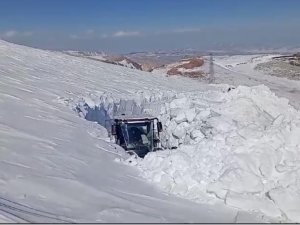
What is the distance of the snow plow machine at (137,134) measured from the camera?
10.6 metres

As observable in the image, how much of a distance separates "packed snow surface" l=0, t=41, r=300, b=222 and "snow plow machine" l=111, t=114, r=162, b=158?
1.68 ft

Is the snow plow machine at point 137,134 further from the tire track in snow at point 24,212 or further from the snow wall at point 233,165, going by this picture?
the tire track in snow at point 24,212


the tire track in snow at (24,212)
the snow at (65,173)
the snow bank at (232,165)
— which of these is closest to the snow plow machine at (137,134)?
the snow at (65,173)

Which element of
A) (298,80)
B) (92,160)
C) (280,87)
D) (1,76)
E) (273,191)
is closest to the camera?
(273,191)

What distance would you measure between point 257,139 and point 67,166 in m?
3.33

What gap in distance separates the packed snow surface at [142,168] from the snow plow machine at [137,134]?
0.51 meters

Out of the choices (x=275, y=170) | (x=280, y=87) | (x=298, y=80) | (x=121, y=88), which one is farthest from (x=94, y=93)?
(x=298, y=80)

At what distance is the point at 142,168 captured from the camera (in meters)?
8.15

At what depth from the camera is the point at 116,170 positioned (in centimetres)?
789

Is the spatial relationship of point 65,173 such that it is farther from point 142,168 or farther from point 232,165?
point 232,165

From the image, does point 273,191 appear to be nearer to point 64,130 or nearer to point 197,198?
point 197,198

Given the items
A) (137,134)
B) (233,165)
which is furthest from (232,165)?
(137,134)

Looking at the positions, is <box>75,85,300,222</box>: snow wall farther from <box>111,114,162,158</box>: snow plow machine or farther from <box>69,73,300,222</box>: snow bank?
<box>111,114,162,158</box>: snow plow machine

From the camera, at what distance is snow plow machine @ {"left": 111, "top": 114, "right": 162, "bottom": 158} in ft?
34.8
